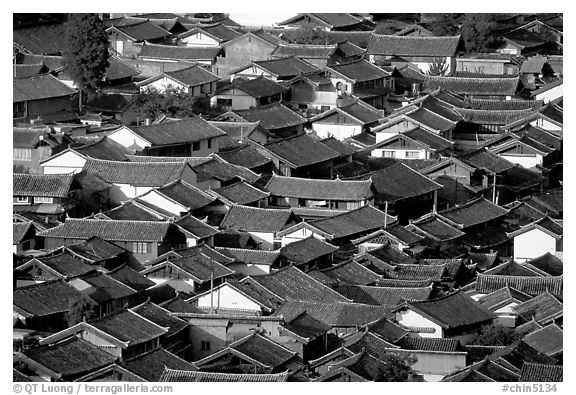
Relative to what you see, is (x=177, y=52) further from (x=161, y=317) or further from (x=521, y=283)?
(x=161, y=317)

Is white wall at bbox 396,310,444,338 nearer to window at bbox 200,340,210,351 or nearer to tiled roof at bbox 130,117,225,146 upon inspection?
window at bbox 200,340,210,351

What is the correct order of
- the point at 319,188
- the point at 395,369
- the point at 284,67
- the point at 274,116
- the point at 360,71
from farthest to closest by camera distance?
1. the point at 284,67
2. the point at 360,71
3. the point at 274,116
4. the point at 319,188
5. the point at 395,369

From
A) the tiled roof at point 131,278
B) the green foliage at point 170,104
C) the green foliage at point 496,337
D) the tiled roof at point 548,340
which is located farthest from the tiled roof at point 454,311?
the green foliage at point 170,104

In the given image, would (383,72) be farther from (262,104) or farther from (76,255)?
(76,255)

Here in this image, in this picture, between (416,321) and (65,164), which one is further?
(65,164)

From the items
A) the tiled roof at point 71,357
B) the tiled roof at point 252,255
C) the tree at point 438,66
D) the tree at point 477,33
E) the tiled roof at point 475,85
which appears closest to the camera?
the tiled roof at point 71,357

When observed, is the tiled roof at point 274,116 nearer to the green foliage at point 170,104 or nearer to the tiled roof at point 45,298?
the green foliage at point 170,104

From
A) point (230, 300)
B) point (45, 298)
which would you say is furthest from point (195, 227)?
point (45, 298)
